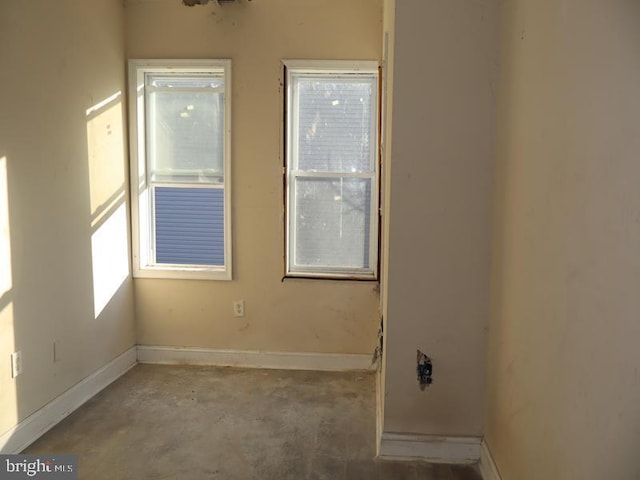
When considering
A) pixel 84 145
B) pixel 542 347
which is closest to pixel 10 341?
pixel 84 145

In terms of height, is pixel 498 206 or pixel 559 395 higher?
pixel 498 206

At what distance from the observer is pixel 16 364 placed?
96.0 inches

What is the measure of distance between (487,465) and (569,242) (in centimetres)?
130

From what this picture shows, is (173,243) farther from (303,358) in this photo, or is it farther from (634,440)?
(634,440)

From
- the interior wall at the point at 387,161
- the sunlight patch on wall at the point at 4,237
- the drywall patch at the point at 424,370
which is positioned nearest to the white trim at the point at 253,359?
the interior wall at the point at 387,161

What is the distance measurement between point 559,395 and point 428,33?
1564 mm

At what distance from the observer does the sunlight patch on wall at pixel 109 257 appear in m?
3.16

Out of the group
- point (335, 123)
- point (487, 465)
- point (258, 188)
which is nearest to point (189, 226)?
point (258, 188)

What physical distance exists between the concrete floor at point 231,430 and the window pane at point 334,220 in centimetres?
85

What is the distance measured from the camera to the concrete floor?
2.30 meters

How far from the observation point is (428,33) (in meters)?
2.18

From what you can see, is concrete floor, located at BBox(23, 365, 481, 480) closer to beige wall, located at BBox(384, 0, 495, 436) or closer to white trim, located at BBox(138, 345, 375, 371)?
white trim, located at BBox(138, 345, 375, 371)

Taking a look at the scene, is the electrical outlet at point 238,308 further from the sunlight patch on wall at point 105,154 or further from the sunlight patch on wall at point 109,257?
the sunlight patch on wall at point 105,154

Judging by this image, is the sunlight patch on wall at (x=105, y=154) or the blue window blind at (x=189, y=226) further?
the blue window blind at (x=189, y=226)
